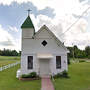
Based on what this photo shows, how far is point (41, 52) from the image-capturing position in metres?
13.5

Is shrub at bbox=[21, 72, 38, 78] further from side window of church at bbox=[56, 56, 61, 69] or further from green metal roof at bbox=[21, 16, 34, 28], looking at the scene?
green metal roof at bbox=[21, 16, 34, 28]

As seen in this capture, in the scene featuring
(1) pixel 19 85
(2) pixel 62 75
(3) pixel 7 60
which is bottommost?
(3) pixel 7 60

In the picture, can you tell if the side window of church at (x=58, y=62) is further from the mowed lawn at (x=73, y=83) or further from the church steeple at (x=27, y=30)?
the church steeple at (x=27, y=30)

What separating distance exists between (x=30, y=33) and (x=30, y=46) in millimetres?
1737

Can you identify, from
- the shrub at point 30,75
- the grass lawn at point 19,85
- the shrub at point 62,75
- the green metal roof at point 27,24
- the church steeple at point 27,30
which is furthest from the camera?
the green metal roof at point 27,24

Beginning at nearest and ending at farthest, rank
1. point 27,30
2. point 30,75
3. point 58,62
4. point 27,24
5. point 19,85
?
point 19,85 < point 30,75 < point 58,62 < point 27,30 < point 27,24

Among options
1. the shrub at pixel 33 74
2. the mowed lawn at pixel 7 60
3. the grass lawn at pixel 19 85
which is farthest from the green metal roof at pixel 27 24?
the mowed lawn at pixel 7 60

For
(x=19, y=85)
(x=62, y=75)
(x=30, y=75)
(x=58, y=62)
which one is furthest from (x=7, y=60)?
(x=19, y=85)

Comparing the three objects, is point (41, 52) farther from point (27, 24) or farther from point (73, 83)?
point (73, 83)

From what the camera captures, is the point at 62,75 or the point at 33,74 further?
the point at 62,75

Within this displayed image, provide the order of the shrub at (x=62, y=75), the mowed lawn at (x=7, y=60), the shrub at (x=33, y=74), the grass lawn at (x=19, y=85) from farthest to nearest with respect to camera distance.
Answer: the mowed lawn at (x=7, y=60) → the shrub at (x=62, y=75) → the shrub at (x=33, y=74) → the grass lawn at (x=19, y=85)

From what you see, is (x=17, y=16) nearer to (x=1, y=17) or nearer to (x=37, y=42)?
(x=1, y=17)

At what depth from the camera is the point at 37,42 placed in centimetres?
1362

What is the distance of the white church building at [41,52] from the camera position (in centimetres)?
1318
